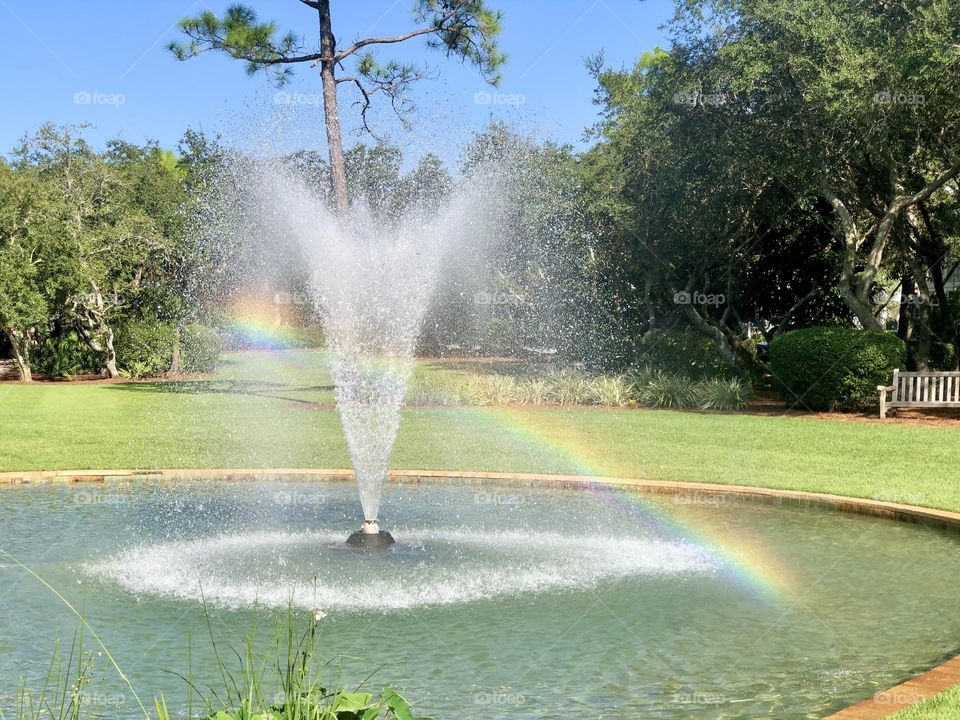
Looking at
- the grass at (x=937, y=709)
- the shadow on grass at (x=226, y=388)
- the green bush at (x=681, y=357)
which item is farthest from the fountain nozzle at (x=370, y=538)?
the green bush at (x=681, y=357)

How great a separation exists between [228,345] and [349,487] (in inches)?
1572

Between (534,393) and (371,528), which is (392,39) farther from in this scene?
(371,528)

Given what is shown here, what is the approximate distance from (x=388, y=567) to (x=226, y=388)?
1975 cm

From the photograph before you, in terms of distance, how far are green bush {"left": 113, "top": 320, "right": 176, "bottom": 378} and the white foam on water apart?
73.5ft

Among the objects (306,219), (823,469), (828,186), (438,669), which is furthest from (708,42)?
(438,669)

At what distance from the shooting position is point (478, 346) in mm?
49094

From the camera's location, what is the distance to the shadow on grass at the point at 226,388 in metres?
25.8

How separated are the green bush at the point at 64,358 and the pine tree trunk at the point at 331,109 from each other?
13.7 m

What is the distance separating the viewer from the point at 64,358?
30984 mm

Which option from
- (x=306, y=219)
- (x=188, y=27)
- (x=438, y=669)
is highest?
(x=188, y=27)

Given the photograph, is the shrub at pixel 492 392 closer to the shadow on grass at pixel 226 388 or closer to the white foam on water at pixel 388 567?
the shadow on grass at pixel 226 388

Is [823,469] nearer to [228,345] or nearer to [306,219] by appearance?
[306,219]

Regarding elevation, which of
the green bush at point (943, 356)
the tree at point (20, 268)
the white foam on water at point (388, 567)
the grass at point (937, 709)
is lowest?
the white foam on water at point (388, 567)

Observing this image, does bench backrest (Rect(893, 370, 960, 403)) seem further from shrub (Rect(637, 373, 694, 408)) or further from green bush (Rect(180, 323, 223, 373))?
green bush (Rect(180, 323, 223, 373))
